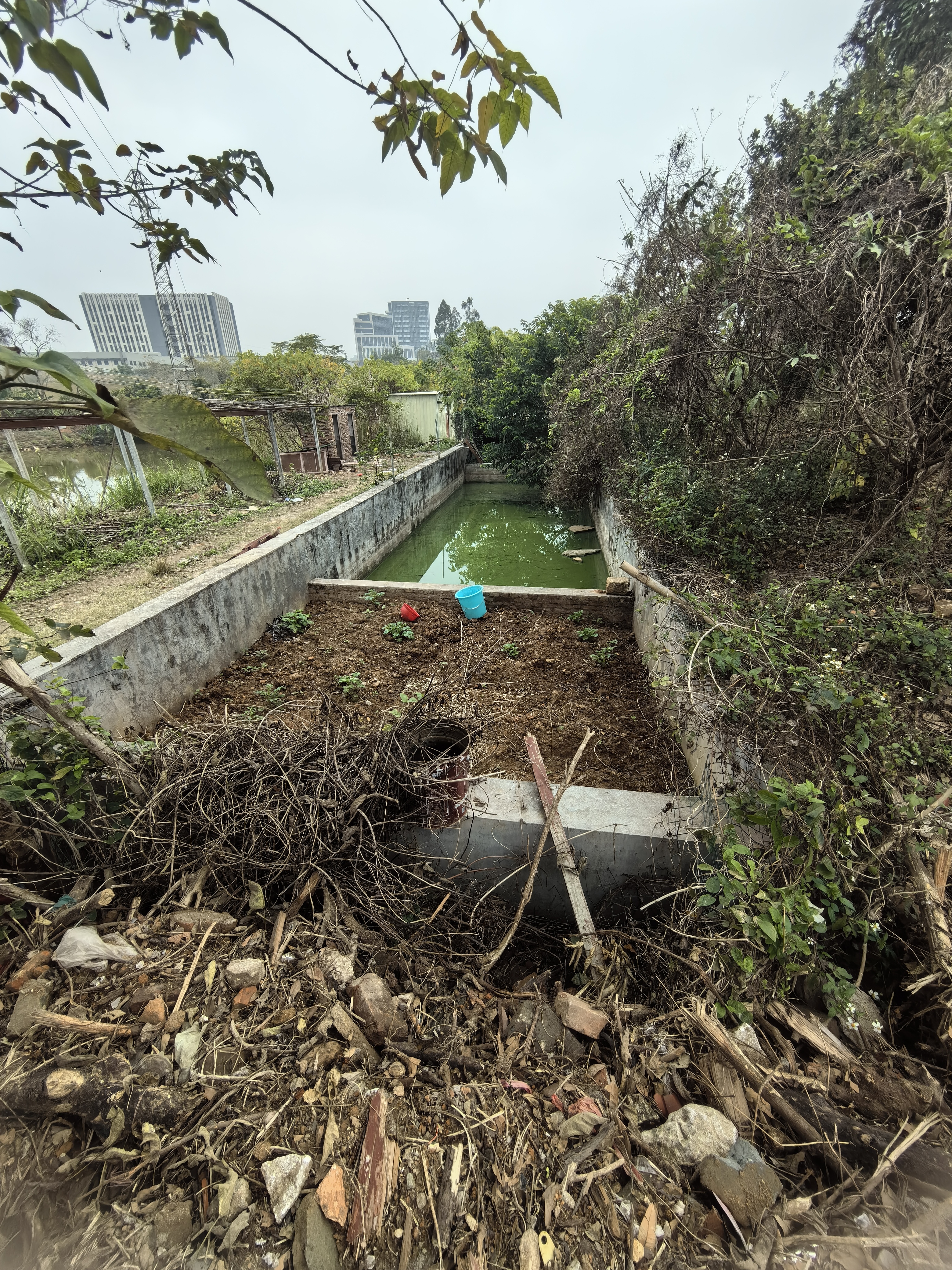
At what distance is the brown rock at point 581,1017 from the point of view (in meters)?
1.89

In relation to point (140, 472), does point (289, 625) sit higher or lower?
lower

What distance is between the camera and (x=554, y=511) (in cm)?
1281

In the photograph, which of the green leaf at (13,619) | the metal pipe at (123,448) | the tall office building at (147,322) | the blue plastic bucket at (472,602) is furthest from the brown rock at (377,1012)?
the tall office building at (147,322)

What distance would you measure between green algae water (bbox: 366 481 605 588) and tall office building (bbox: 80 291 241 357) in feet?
155

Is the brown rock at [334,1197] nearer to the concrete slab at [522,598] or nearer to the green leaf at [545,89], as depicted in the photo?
the green leaf at [545,89]

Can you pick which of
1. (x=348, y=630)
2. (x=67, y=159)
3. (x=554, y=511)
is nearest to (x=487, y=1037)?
(x=67, y=159)

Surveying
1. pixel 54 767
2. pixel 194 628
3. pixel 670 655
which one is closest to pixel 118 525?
pixel 194 628

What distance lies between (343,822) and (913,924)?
7.51 ft

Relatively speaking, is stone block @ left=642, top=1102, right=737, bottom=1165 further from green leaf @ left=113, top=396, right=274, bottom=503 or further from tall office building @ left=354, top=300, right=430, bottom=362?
tall office building @ left=354, top=300, right=430, bottom=362

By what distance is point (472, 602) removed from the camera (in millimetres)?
5395

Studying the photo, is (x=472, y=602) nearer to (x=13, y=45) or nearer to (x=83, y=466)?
(x=13, y=45)

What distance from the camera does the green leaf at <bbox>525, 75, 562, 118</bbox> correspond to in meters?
0.96

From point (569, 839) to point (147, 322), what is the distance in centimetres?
11312

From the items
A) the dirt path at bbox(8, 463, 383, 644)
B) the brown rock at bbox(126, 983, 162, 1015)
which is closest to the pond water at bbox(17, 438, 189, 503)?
the dirt path at bbox(8, 463, 383, 644)
